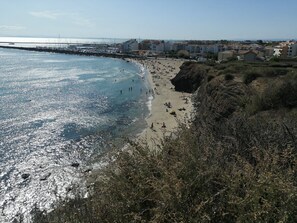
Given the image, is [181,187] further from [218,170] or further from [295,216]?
[295,216]

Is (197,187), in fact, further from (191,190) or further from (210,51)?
(210,51)

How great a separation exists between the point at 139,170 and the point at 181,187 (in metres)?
1.44

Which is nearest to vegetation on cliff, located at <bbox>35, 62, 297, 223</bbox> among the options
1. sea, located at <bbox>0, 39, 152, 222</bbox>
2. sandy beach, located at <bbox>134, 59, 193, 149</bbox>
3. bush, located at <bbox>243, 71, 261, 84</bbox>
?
sea, located at <bbox>0, 39, 152, 222</bbox>

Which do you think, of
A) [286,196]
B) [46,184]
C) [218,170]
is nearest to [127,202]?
[218,170]

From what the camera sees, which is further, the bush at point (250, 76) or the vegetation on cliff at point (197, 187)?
the bush at point (250, 76)

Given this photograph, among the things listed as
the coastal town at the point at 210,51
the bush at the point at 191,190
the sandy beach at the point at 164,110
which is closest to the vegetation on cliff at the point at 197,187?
the bush at the point at 191,190

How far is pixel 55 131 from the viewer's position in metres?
31.3

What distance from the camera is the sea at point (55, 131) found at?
1927 cm

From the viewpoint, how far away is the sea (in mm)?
19266

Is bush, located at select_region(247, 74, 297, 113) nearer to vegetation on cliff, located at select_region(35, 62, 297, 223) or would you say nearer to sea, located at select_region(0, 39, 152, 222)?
sea, located at select_region(0, 39, 152, 222)

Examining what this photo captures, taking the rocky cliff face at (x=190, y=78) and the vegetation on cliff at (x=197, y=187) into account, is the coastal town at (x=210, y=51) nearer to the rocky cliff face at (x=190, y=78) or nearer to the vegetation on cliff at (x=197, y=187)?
the rocky cliff face at (x=190, y=78)

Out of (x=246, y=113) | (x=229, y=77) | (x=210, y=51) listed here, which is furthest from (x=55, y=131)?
(x=210, y=51)

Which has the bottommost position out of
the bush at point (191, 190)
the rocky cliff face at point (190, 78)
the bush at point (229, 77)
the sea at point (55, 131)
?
the sea at point (55, 131)

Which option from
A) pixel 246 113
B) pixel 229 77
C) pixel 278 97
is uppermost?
pixel 278 97
